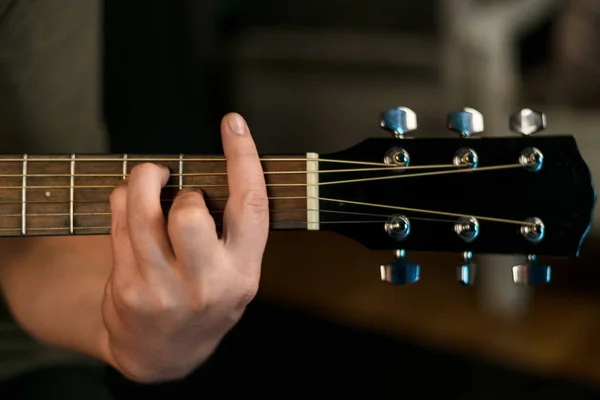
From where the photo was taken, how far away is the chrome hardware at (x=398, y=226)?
0.49m

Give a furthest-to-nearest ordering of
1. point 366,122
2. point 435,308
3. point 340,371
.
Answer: point 366,122 → point 435,308 → point 340,371

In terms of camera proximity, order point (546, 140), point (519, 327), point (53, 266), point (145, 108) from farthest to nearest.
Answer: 1. point (145, 108)
2. point (519, 327)
3. point (53, 266)
4. point (546, 140)

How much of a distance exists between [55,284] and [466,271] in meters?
0.44

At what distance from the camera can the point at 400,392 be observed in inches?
46.1

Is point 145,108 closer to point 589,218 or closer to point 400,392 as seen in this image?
point 400,392

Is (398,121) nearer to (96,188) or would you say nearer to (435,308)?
(96,188)

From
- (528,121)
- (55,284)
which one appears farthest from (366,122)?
(528,121)

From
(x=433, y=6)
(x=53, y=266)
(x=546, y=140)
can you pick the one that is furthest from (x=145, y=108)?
(x=546, y=140)

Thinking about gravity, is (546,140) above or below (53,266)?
above

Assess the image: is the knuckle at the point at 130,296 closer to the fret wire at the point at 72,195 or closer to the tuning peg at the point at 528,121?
the fret wire at the point at 72,195

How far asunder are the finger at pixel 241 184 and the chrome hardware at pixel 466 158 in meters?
0.15

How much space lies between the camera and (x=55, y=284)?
69 cm

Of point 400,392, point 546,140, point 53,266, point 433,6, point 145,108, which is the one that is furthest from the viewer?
point 433,6

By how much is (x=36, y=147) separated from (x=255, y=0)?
132cm
